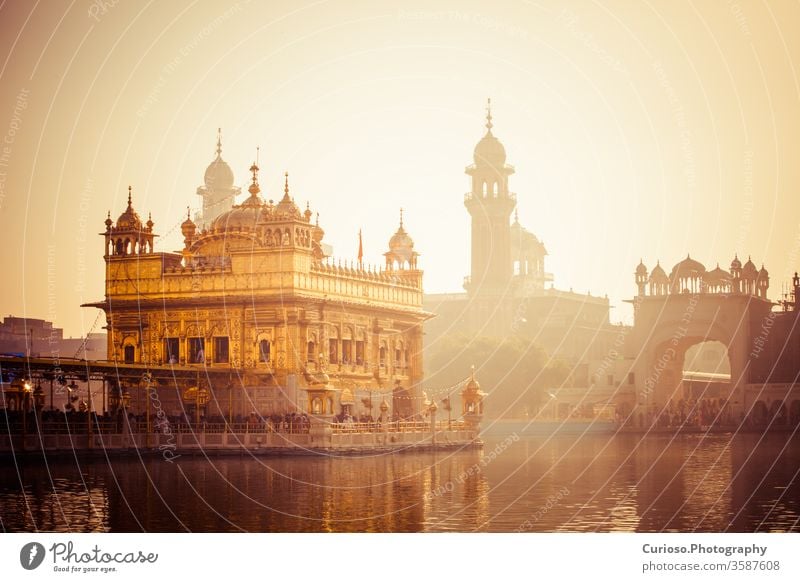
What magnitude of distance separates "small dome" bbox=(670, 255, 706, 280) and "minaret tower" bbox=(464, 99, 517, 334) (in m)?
20.2

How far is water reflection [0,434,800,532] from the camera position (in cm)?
2602

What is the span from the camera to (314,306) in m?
50.4

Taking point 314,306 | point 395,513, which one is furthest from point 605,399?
point 395,513

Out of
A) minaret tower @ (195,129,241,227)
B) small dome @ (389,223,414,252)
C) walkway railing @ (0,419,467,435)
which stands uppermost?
minaret tower @ (195,129,241,227)

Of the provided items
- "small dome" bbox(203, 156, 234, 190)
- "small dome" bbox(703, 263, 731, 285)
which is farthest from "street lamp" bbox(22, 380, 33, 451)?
"small dome" bbox(703, 263, 731, 285)

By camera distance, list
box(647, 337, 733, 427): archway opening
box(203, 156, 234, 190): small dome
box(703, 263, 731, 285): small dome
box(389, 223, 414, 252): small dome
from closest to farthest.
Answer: box(203, 156, 234, 190): small dome
box(389, 223, 414, 252): small dome
box(647, 337, 733, 427): archway opening
box(703, 263, 731, 285): small dome

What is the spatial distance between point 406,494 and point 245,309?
63.8 ft

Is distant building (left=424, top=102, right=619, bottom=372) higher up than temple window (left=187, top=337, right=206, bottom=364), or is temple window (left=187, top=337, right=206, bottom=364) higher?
distant building (left=424, top=102, right=619, bottom=372)

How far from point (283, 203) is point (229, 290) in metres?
3.41

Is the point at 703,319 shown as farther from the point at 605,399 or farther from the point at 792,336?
the point at 605,399

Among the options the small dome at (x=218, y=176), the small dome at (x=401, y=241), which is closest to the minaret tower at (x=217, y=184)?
the small dome at (x=218, y=176)

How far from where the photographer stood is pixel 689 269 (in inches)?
2675

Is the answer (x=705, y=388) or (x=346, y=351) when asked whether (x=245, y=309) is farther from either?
(x=705, y=388)

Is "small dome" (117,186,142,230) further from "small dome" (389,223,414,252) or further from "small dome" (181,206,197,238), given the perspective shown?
"small dome" (389,223,414,252)
